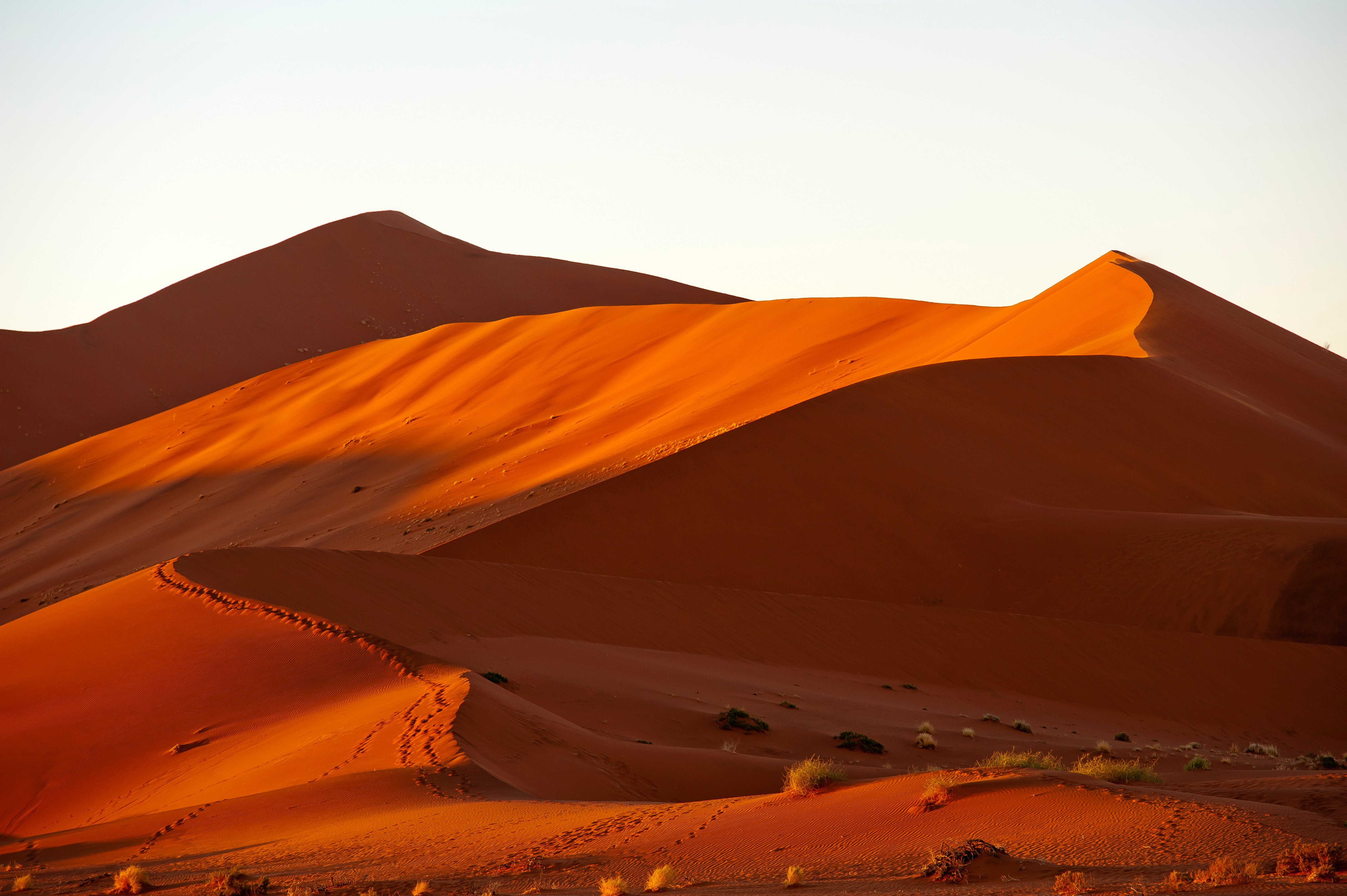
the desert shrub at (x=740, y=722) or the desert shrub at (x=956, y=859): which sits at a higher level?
the desert shrub at (x=956, y=859)

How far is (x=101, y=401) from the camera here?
57031mm

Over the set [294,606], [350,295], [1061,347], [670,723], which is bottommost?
[670,723]

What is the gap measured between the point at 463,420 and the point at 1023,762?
93.5 feet

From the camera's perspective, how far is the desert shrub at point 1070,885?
16.5 feet

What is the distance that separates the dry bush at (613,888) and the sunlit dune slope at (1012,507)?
14.2 m

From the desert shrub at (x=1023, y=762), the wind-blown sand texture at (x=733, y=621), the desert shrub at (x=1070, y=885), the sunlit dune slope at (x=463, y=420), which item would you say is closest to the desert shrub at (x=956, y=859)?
the wind-blown sand texture at (x=733, y=621)

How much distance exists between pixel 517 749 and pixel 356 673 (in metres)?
3.30

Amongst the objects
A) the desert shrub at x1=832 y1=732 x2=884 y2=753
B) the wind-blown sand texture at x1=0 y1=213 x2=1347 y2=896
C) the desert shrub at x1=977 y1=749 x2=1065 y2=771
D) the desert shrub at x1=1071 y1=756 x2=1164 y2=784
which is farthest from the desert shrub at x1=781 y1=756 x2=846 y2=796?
the desert shrub at x1=832 y1=732 x2=884 y2=753

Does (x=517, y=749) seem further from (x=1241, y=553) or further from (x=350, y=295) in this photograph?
(x=350, y=295)

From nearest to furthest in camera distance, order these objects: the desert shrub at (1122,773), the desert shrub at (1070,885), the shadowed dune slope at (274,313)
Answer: the desert shrub at (1070,885), the desert shrub at (1122,773), the shadowed dune slope at (274,313)

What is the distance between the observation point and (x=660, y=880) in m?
5.86

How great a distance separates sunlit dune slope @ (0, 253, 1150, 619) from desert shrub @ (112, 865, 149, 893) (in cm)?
1583

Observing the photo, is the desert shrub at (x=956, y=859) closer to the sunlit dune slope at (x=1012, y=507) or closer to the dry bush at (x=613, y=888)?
the dry bush at (x=613, y=888)

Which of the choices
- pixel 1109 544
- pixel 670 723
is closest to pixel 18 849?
pixel 670 723
